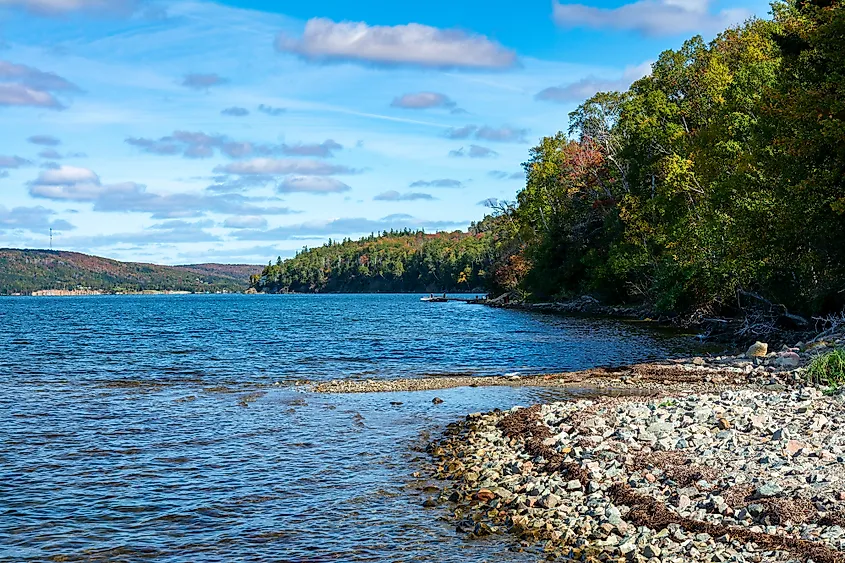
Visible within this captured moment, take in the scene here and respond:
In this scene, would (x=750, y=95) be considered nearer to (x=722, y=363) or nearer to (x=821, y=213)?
(x=821, y=213)

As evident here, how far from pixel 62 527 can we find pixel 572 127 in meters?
74.4

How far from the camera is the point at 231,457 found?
16.2m

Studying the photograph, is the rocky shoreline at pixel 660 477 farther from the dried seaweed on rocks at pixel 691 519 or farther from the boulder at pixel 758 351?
the boulder at pixel 758 351

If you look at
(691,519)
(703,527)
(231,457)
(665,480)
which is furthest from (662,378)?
(703,527)

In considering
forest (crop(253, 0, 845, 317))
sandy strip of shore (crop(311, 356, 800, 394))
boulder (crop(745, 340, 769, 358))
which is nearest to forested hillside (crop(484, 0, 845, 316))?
forest (crop(253, 0, 845, 317))

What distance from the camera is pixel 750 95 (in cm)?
→ 4075

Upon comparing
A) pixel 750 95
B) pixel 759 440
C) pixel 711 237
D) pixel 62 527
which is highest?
pixel 750 95

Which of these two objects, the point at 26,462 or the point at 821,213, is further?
the point at 821,213

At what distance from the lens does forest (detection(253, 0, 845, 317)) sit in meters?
28.7

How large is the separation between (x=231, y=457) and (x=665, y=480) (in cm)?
913

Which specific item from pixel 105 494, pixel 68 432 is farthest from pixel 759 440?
pixel 68 432

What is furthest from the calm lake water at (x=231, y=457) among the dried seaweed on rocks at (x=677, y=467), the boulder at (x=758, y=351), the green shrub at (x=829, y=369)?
the green shrub at (x=829, y=369)

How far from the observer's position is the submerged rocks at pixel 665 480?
9.51m

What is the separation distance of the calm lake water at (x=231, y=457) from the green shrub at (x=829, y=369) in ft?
22.7
